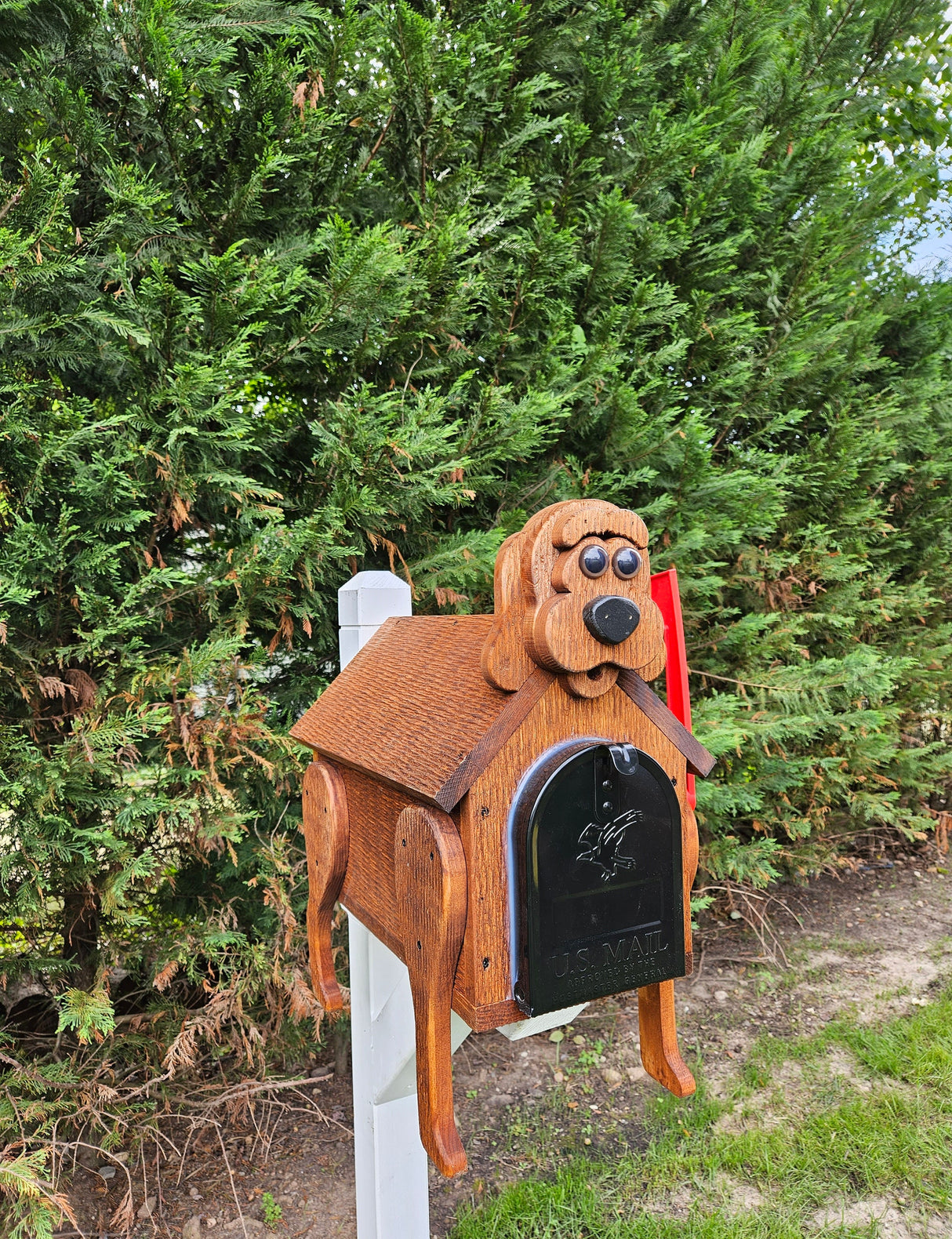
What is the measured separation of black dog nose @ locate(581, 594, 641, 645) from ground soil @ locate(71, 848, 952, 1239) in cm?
192

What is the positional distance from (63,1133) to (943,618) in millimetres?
4789

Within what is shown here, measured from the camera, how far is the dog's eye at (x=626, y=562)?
0.68 m

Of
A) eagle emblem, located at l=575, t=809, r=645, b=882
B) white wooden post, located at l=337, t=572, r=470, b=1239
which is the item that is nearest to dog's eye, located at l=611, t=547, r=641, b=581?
eagle emblem, located at l=575, t=809, r=645, b=882

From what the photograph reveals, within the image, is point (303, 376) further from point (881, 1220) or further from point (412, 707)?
point (881, 1220)

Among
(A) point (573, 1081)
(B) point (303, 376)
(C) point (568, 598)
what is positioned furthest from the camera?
(A) point (573, 1081)

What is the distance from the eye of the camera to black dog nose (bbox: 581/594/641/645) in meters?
0.65

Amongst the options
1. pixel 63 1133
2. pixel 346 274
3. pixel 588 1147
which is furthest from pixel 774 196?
pixel 63 1133

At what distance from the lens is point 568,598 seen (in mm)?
647

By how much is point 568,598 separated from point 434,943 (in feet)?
1.16

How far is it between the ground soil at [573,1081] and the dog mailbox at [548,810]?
1658 mm

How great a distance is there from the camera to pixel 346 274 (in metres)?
1.69

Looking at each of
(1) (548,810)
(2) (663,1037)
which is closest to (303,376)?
(1) (548,810)

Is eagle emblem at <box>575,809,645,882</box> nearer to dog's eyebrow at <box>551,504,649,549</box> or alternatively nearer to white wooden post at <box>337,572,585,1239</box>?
dog's eyebrow at <box>551,504,649,549</box>

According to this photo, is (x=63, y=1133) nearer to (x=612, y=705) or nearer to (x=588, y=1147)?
(x=588, y=1147)
